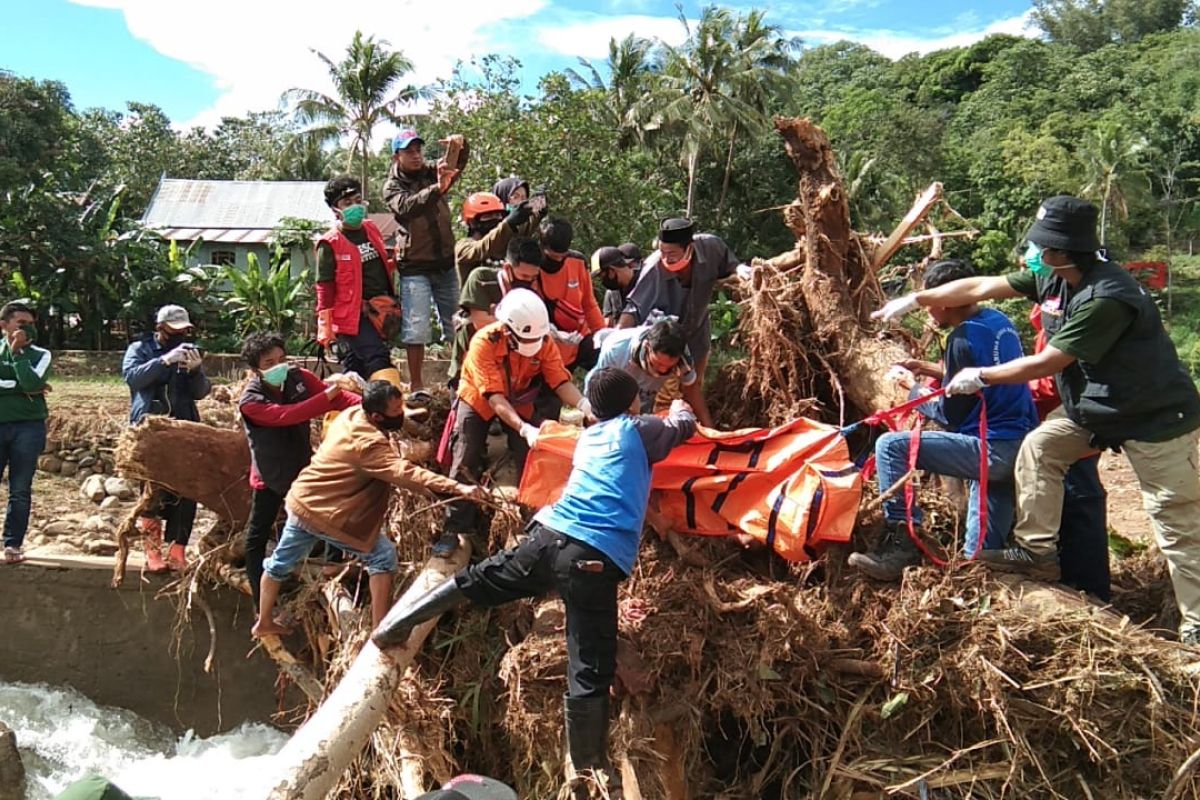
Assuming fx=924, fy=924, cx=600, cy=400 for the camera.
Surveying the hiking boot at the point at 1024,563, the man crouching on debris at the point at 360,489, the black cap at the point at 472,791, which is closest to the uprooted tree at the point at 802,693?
the hiking boot at the point at 1024,563

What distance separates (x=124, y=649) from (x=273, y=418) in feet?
9.00

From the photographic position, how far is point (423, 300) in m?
6.72

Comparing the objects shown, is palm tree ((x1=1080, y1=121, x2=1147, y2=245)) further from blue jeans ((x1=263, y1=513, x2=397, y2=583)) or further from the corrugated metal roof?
blue jeans ((x1=263, y1=513, x2=397, y2=583))

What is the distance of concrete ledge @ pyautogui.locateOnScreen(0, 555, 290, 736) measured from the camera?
6.51 metres

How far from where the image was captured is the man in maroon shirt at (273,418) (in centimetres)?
526

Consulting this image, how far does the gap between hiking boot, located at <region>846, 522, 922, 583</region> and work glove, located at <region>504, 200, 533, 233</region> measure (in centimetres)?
308

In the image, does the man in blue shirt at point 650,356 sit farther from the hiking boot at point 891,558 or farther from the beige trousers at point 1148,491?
the beige trousers at point 1148,491

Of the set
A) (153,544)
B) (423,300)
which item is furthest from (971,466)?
(153,544)

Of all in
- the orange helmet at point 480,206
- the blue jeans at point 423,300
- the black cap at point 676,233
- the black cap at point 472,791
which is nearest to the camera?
the black cap at point 472,791

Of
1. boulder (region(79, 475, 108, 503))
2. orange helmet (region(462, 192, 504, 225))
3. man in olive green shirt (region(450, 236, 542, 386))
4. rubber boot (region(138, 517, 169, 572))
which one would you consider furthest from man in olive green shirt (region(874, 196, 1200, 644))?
boulder (region(79, 475, 108, 503))

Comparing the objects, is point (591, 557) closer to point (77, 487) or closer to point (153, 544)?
point (153, 544)

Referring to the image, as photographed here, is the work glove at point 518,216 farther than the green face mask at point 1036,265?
Yes

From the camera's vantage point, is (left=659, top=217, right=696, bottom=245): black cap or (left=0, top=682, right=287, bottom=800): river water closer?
(left=659, top=217, right=696, bottom=245): black cap

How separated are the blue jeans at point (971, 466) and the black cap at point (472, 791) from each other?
9.39ft
